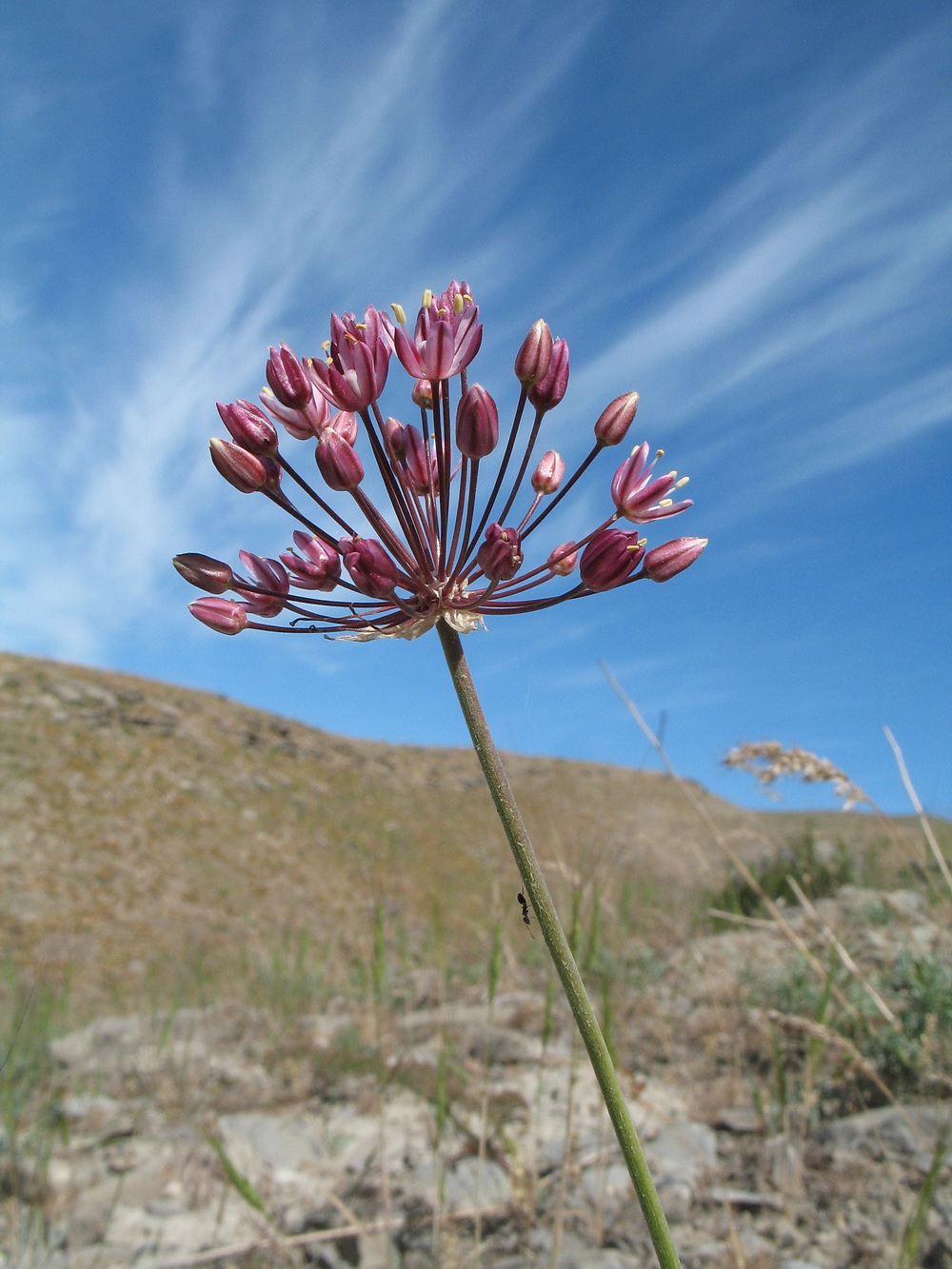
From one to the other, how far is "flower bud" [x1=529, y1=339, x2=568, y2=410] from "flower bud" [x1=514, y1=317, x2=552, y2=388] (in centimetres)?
2

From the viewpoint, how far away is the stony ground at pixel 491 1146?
351cm

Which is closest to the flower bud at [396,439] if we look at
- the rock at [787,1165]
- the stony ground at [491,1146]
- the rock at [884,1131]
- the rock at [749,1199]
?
the stony ground at [491,1146]

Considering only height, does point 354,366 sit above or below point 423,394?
below

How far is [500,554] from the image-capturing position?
1.53m

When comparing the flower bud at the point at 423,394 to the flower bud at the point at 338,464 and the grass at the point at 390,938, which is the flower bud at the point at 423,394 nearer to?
the flower bud at the point at 338,464

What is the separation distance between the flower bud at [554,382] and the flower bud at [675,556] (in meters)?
0.40

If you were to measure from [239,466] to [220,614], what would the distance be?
32 centimetres

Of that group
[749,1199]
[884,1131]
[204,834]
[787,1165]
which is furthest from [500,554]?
[204,834]

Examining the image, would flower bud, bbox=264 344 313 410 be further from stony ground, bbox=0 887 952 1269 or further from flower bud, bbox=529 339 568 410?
stony ground, bbox=0 887 952 1269

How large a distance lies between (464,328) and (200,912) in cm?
2221

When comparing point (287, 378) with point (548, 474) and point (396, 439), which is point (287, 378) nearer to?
point (396, 439)

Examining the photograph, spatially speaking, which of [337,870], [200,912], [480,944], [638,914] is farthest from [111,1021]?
[337,870]

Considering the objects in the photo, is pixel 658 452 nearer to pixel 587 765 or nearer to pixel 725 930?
pixel 725 930

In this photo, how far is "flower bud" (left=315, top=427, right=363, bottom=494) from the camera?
1558 millimetres
